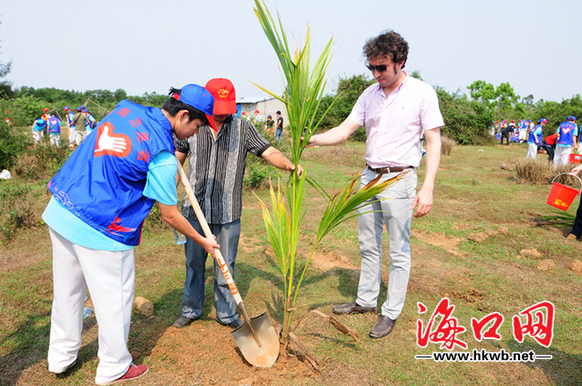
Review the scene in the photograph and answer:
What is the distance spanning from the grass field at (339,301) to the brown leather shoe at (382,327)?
0.18 feet

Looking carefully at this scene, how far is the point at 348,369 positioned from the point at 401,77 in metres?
2.25

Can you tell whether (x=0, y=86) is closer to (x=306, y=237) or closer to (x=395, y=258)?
(x=306, y=237)

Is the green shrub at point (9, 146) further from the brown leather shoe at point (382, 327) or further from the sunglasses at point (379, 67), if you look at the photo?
the brown leather shoe at point (382, 327)

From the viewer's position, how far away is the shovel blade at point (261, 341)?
274 cm

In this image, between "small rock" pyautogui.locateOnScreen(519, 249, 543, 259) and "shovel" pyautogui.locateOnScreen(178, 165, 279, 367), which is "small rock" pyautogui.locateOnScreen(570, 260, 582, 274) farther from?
"shovel" pyautogui.locateOnScreen(178, 165, 279, 367)

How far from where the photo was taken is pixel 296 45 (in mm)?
2404

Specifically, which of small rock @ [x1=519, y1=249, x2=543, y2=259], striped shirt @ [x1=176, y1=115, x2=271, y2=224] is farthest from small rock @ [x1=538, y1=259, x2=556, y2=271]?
striped shirt @ [x1=176, y1=115, x2=271, y2=224]

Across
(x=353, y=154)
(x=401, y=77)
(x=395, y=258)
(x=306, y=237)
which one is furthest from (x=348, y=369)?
(x=353, y=154)

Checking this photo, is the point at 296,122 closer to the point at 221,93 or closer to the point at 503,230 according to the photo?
the point at 221,93

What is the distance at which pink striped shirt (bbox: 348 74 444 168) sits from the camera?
2.94 metres

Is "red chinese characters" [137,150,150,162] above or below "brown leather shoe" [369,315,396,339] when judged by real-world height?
above

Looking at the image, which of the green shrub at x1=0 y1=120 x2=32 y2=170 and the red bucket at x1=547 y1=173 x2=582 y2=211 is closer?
the red bucket at x1=547 y1=173 x2=582 y2=211

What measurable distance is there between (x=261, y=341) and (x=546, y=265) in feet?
12.8

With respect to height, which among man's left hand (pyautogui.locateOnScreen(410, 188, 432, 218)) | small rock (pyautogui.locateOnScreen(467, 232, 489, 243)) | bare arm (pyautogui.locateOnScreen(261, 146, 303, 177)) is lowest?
small rock (pyautogui.locateOnScreen(467, 232, 489, 243))
